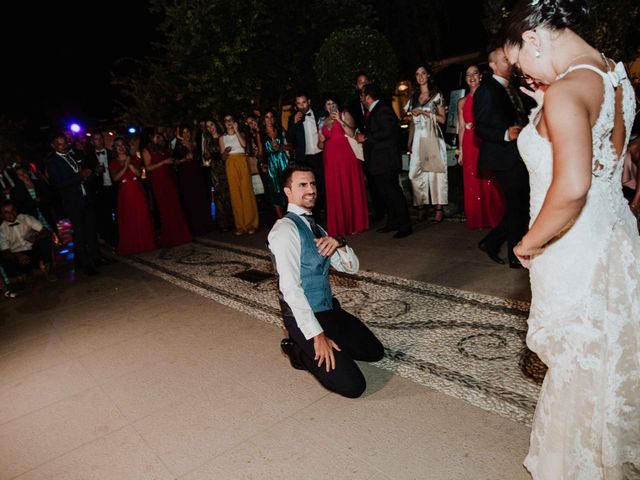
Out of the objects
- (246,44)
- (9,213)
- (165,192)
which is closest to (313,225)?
(165,192)

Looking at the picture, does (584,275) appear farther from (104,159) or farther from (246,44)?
(246,44)

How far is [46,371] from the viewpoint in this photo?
11.9 ft

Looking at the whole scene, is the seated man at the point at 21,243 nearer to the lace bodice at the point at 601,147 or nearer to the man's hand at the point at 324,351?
the man's hand at the point at 324,351

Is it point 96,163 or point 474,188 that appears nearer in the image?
point 474,188

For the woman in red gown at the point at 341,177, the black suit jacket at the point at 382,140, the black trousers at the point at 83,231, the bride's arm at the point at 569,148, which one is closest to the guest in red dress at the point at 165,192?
the black trousers at the point at 83,231

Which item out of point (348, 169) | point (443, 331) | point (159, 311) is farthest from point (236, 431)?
point (348, 169)

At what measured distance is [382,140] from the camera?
5.73m

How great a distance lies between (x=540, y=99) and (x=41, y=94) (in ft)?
92.5

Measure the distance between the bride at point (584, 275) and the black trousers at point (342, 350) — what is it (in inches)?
43.7

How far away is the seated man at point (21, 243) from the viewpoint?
6160mm

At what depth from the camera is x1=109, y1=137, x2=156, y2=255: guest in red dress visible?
707 cm

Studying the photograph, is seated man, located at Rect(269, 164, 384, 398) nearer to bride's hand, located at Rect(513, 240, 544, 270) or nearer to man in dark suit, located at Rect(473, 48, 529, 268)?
bride's hand, located at Rect(513, 240, 544, 270)

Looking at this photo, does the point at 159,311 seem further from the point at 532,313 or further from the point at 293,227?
the point at 532,313

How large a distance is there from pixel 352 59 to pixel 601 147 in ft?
21.8
